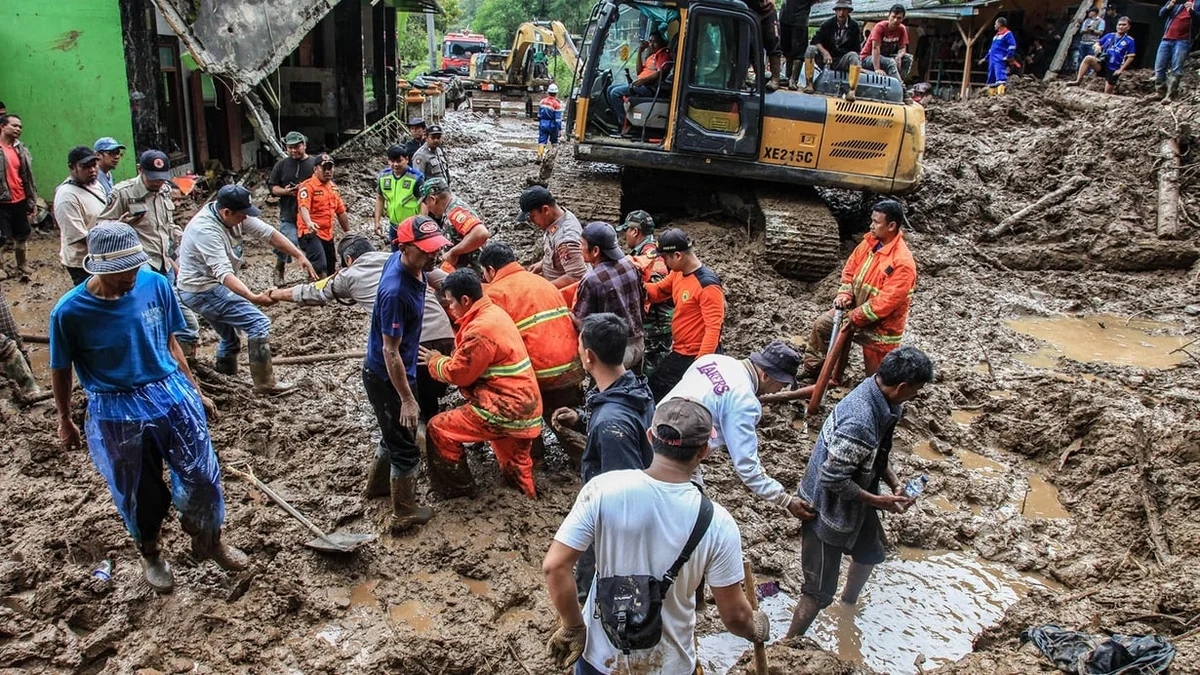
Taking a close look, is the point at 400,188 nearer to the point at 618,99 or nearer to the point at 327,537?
the point at 618,99

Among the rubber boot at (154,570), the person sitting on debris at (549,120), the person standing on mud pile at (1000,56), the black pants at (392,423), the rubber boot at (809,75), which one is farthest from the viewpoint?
the person standing on mud pile at (1000,56)

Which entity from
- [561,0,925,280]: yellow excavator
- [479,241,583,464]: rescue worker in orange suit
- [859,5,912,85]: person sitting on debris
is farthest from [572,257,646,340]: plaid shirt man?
[859,5,912,85]: person sitting on debris

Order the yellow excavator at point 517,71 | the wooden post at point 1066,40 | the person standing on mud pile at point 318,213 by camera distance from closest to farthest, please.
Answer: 1. the person standing on mud pile at point 318,213
2. the wooden post at point 1066,40
3. the yellow excavator at point 517,71

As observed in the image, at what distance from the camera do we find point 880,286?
18.2 feet

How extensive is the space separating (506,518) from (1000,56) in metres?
17.2

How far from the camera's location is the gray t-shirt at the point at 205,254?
18.6 feet

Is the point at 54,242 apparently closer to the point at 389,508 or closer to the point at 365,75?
the point at 389,508

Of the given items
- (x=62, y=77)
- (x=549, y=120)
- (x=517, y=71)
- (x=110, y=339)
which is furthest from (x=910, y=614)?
(x=517, y=71)

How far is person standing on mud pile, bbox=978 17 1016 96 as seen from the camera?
1711 cm

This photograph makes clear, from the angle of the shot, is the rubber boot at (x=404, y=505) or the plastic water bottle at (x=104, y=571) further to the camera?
the rubber boot at (x=404, y=505)

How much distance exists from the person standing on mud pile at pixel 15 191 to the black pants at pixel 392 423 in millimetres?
6133

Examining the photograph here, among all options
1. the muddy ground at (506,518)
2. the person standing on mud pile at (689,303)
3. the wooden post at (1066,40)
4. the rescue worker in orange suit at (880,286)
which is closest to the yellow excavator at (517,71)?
the wooden post at (1066,40)

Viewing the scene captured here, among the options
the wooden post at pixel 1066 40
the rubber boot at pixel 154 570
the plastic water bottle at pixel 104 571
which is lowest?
the plastic water bottle at pixel 104 571

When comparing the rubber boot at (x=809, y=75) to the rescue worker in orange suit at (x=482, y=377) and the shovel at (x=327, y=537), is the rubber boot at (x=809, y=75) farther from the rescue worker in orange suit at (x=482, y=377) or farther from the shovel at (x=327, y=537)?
the shovel at (x=327, y=537)
